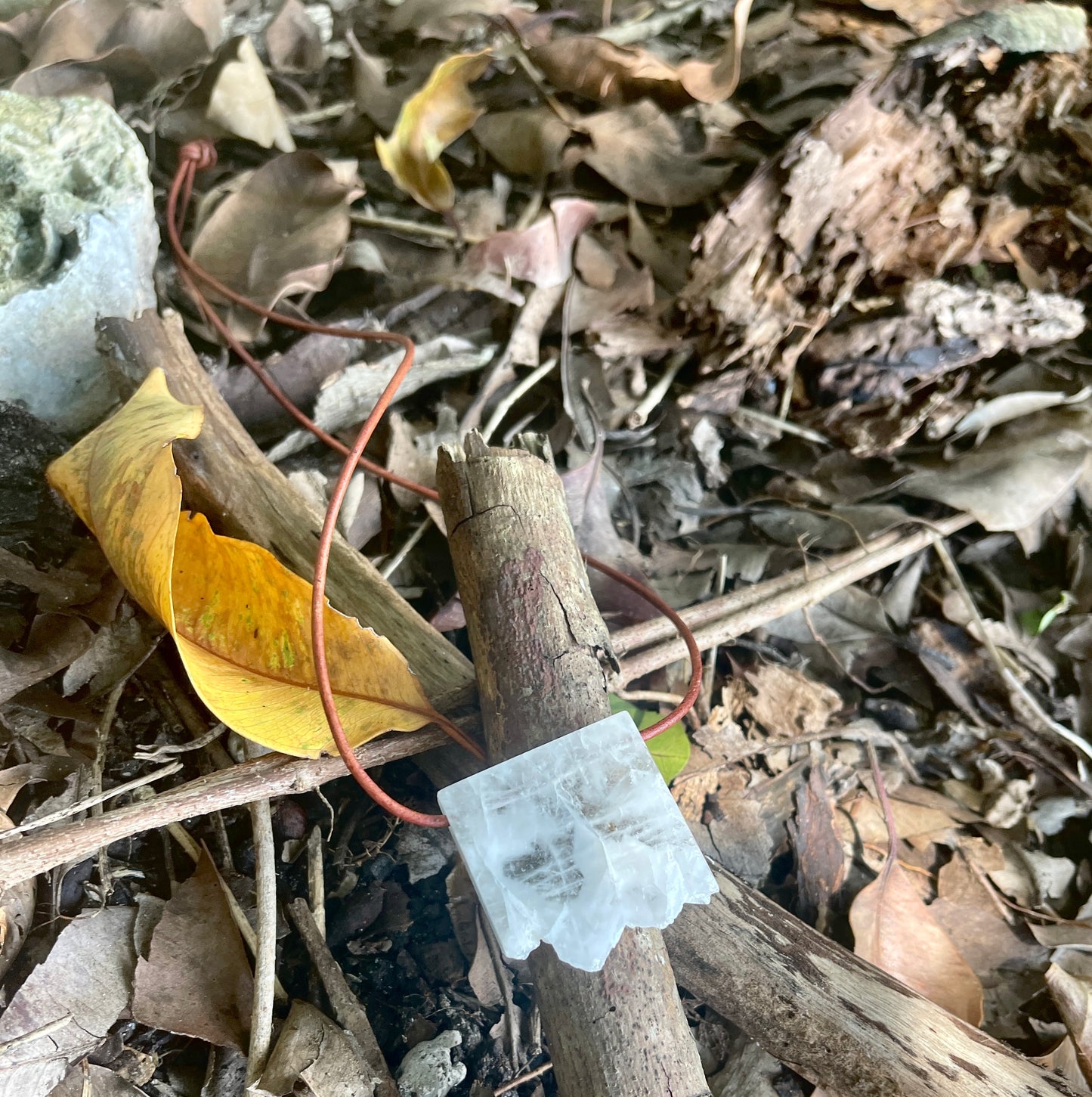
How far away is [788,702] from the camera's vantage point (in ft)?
3.83

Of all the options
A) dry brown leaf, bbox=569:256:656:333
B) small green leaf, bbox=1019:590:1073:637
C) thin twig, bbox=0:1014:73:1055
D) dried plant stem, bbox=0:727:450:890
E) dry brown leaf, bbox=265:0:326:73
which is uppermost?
dry brown leaf, bbox=265:0:326:73

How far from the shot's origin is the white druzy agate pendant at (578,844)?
0.68 meters

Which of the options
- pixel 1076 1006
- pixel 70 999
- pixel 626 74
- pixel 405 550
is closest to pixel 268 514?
pixel 405 550

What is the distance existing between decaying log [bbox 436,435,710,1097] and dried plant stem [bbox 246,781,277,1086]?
0.85 ft

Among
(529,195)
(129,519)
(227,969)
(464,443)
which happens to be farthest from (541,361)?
(227,969)

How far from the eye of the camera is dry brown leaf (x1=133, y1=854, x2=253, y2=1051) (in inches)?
30.6

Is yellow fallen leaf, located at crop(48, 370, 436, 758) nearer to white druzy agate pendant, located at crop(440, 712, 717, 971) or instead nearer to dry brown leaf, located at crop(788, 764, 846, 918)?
white druzy agate pendant, located at crop(440, 712, 717, 971)

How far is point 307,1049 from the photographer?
764mm

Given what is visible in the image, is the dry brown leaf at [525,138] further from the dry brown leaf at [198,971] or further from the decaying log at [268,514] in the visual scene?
the dry brown leaf at [198,971]

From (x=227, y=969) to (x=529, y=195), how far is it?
4.44 ft

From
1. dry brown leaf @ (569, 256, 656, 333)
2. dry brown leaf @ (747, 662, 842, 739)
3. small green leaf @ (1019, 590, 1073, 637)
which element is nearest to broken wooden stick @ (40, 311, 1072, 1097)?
dry brown leaf @ (747, 662, 842, 739)

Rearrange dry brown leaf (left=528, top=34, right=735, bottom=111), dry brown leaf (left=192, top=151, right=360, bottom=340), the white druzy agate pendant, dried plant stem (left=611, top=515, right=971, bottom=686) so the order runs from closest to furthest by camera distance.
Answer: the white druzy agate pendant
dried plant stem (left=611, top=515, right=971, bottom=686)
dry brown leaf (left=192, top=151, right=360, bottom=340)
dry brown leaf (left=528, top=34, right=735, bottom=111)

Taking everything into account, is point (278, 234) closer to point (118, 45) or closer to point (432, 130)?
point (432, 130)

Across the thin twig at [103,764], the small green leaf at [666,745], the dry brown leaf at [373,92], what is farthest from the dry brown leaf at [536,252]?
the thin twig at [103,764]
